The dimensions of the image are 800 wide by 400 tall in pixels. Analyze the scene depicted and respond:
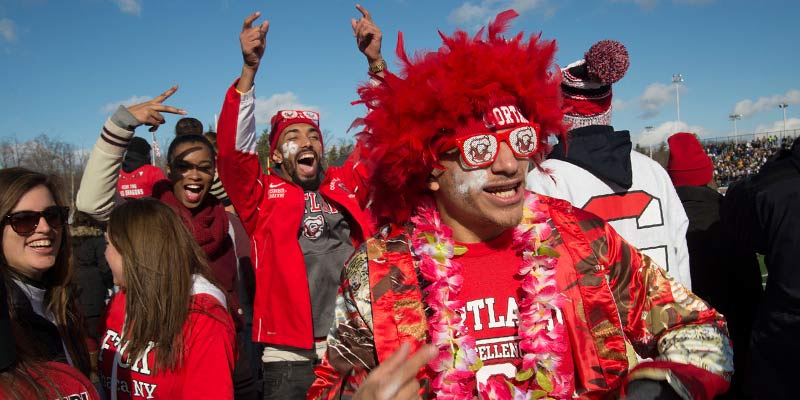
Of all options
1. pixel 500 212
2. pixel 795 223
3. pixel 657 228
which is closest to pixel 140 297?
pixel 500 212

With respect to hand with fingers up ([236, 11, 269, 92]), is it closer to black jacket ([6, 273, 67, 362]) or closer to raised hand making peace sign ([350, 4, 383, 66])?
raised hand making peace sign ([350, 4, 383, 66])

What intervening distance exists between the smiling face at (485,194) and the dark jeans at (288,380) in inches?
72.3

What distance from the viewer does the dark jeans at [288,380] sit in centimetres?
357

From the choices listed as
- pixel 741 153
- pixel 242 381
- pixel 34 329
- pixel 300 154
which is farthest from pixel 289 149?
pixel 741 153

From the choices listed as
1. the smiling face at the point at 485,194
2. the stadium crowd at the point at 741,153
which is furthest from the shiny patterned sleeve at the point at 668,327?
the stadium crowd at the point at 741,153

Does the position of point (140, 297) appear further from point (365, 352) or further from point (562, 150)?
point (562, 150)

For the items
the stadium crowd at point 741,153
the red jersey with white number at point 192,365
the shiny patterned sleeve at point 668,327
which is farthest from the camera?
the stadium crowd at point 741,153

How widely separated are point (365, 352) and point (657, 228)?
1.94m

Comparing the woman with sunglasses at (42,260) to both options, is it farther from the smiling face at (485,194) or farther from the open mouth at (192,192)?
the smiling face at (485,194)

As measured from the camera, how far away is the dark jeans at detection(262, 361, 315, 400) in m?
3.57

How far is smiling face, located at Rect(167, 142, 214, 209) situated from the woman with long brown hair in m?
1.40

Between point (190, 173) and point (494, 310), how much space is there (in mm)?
2837

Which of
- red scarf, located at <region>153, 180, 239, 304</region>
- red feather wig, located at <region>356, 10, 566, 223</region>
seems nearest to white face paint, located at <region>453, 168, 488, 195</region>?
red feather wig, located at <region>356, 10, 566, 223</region>

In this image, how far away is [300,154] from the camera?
404 cm
